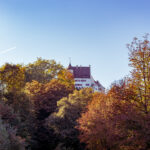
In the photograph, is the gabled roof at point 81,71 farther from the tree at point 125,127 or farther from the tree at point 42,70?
the tree at point 125,127

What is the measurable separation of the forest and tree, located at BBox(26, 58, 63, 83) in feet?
45.6

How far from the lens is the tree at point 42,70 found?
48938 mm

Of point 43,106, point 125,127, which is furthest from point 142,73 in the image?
point 43,106

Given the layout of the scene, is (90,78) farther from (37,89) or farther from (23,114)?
(23,114)

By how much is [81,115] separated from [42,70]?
2860 centimetres

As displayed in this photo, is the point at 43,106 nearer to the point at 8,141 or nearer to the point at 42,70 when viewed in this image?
the point at 8,141

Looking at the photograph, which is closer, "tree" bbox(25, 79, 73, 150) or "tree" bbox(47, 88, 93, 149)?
"tree" bbox(47, 88, 93, 149)

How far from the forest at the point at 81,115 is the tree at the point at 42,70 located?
1391cm

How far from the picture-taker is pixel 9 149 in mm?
13648

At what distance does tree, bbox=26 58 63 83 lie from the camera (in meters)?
48.9

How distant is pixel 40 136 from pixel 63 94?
8.58 meters

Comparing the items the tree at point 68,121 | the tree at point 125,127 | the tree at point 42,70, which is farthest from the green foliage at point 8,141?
the tree at point 42,70

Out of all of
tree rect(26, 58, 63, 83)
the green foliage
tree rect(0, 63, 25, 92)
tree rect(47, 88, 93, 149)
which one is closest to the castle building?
tree rect(26, 58, 63, 83)

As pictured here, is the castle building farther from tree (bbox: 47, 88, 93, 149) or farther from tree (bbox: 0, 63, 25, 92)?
tree (bbox: 47, 88, 93, 149)
